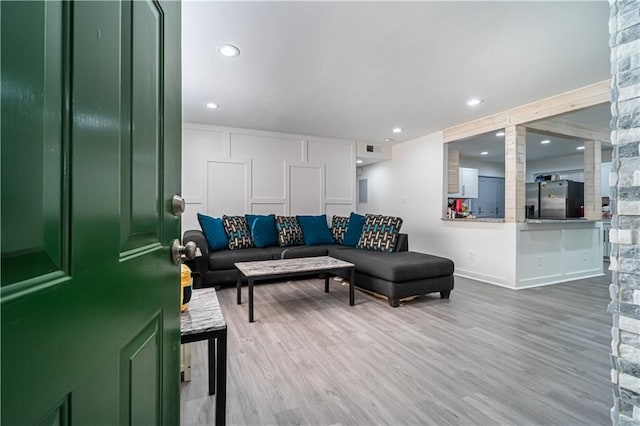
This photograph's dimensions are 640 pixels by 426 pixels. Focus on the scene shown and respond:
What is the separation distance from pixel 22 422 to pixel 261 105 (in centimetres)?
370

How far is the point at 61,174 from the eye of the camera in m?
0.37

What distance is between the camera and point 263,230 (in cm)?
431

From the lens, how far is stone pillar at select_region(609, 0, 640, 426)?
91 cm

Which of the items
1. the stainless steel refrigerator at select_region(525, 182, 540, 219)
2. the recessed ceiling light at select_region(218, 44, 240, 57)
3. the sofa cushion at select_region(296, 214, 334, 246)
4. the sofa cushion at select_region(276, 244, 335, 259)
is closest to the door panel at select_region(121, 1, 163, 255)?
the recessed ceiling light at select_region(218, 44, 240, 57)

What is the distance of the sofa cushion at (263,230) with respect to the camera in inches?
167

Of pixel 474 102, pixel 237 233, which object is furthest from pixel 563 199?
pixel 237 233

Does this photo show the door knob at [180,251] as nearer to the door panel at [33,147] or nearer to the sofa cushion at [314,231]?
the door panel at [33,147]

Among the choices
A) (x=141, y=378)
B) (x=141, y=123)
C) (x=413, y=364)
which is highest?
(x=141, y=123)

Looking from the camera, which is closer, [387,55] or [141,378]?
[141,378]

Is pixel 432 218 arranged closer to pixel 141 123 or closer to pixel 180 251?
pixel 180 251

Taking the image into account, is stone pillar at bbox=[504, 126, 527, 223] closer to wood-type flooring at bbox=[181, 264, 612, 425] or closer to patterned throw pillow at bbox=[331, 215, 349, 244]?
wood-type flooring at bbox=[181, 264, 612, 425]

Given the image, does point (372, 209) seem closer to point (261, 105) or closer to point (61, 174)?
point (261, 105)

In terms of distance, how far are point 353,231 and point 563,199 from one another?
12.2ft

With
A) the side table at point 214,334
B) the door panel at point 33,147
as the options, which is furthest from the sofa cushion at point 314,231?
the door panel at point 33,147
